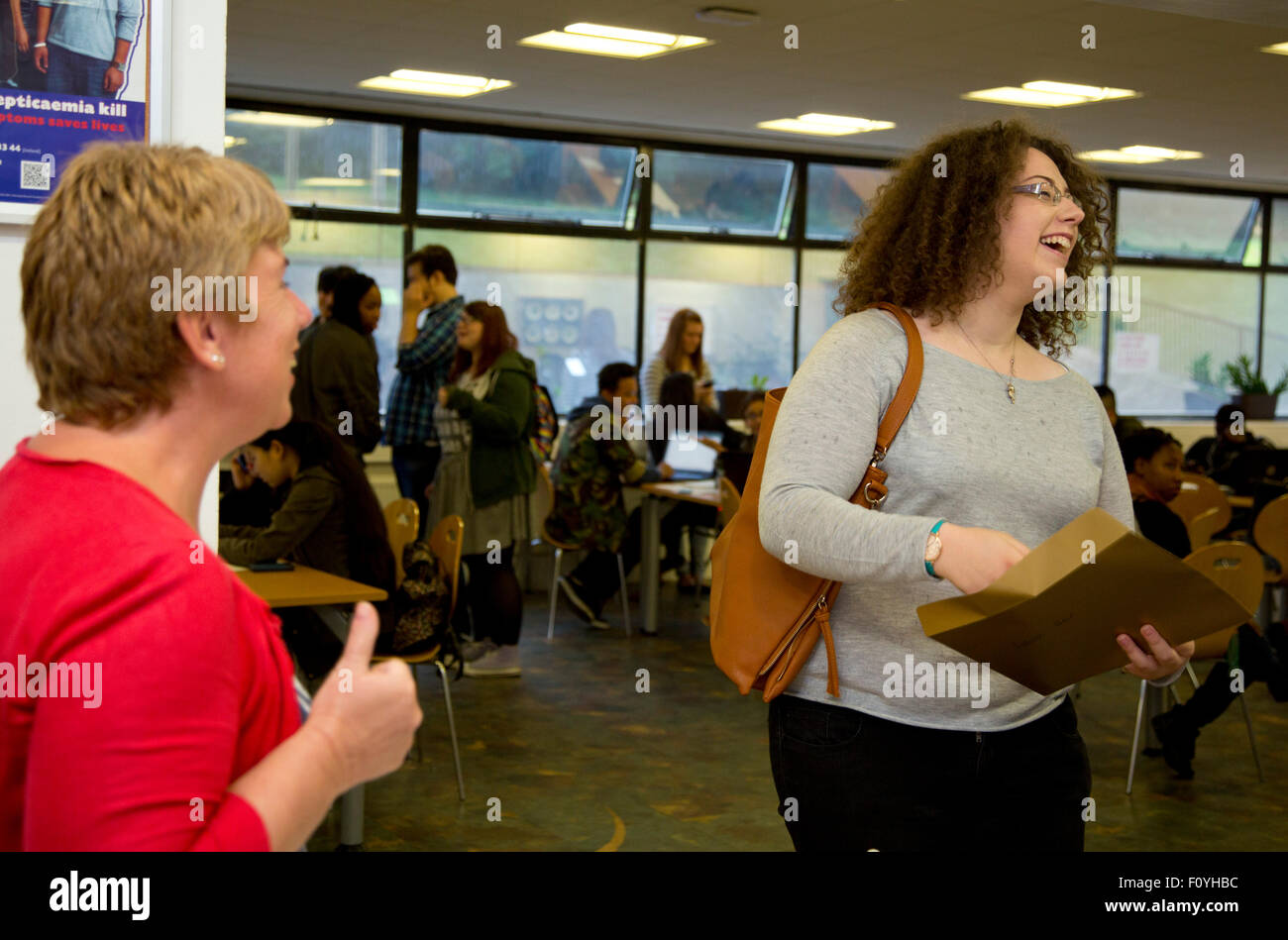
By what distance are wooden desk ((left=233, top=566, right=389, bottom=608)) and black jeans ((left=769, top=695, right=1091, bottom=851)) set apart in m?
2.01

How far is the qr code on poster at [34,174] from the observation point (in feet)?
5.73

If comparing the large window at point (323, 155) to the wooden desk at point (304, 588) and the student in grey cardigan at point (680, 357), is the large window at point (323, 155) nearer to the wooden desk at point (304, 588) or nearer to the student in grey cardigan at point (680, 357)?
the student in grey cardigan at point (680, 357)

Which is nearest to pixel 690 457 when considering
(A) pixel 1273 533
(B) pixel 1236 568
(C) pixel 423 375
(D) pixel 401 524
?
(C) pixel 423 375

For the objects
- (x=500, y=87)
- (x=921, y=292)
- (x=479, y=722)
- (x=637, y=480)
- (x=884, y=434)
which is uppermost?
(x=500, y=87)

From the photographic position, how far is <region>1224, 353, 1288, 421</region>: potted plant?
11789mm

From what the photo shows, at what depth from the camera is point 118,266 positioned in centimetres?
90

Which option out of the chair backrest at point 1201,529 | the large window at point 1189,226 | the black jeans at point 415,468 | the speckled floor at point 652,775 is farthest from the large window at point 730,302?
the chair backrest at point 1201,529

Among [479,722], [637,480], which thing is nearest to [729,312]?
[637,480]

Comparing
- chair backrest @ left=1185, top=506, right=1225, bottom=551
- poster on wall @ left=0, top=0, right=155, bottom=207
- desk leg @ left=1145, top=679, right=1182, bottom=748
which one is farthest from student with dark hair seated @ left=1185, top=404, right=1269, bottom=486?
poster on wall @ left=0, top=0, right=155, bottom=207

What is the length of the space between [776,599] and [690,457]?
623 centimetres

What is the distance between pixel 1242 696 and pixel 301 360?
4.01 meters

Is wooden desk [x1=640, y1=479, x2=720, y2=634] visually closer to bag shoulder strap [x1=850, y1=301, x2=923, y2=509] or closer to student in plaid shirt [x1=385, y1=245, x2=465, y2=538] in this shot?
student in plaid shirt [x1=385, y1=245, x2=465, y2=538]
